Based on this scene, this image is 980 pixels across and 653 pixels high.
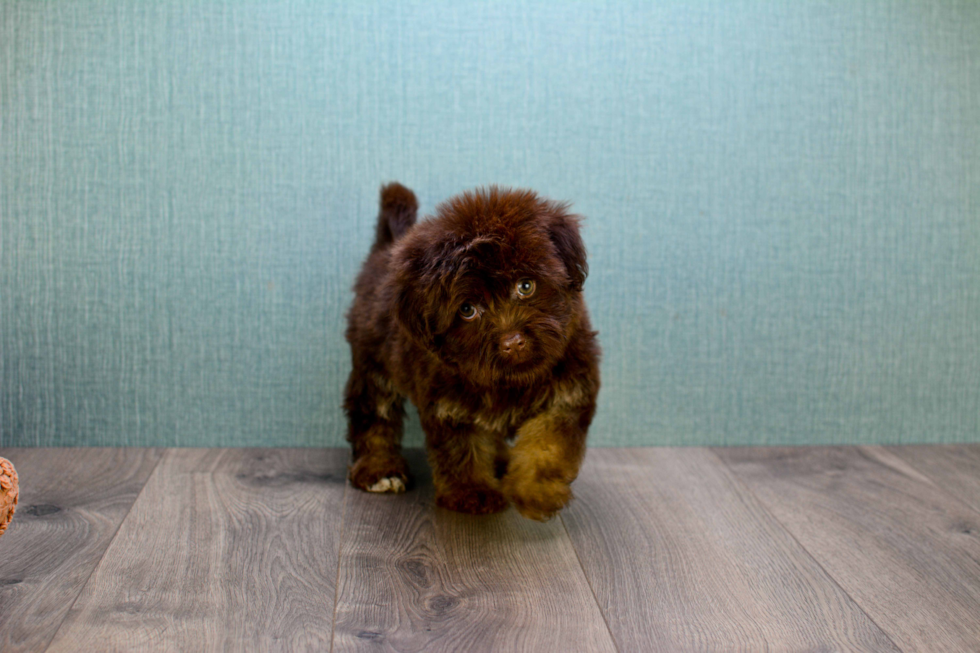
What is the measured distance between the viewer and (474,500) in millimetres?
2133

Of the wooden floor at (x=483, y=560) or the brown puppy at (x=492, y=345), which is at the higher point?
the brown puppy at (x=492, y=345)

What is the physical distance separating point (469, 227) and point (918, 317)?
5.58ft

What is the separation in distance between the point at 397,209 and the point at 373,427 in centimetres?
62

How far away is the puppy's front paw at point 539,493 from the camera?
1.90 metres

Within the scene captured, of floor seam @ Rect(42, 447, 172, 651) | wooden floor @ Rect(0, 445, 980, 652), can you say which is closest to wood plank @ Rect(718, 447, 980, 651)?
wooden floor @ Rect(0, 445, 980, 652)

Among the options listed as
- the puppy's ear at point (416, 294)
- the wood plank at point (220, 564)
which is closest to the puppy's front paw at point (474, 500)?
the wood plank at point (220, 564)

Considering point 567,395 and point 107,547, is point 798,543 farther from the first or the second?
point 107,547

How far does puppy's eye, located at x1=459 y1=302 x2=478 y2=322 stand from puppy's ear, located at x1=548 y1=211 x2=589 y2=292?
236mm

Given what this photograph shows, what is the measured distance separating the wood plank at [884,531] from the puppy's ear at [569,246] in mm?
834

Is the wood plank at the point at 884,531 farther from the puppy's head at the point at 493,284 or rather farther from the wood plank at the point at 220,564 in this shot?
the wood plank at the point at 220,564

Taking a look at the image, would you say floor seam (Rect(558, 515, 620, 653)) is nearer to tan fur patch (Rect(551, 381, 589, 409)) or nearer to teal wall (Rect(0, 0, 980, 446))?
tan fur patch (Rect(551, 381, 589, 409))

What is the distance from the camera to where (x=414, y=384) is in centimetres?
213

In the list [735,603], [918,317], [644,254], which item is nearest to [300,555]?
[735,603]

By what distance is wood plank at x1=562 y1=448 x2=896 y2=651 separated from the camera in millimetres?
1587
